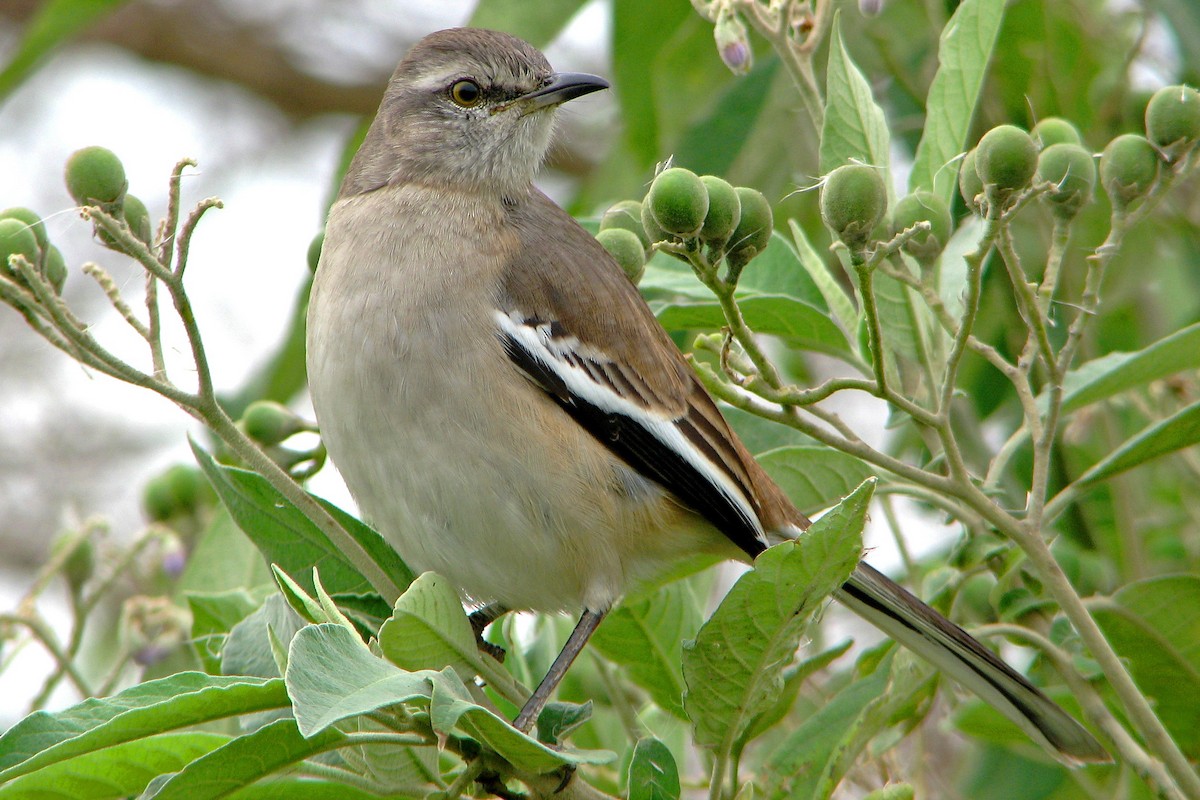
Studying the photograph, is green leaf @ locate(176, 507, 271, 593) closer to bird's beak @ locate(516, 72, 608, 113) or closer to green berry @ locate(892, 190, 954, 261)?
bird's beak @ locate(516, 72, 608, 113)

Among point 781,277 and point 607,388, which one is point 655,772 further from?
point 781,277

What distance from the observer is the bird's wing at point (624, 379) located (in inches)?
138

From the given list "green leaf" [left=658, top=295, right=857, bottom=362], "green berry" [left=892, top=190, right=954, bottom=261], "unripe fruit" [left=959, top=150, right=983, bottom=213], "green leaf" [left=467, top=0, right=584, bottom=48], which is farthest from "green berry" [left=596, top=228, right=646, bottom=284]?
"green leaf" [left=467, top=0, right=584, bottom=48]

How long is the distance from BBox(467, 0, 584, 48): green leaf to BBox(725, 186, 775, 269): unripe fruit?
2002 millimetres

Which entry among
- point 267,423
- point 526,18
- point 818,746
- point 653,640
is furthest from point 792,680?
point 526,18

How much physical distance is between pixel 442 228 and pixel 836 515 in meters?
1.85

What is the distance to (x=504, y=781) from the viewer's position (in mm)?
2590

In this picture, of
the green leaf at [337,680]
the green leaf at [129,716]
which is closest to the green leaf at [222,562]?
the green leaf at [129,716]

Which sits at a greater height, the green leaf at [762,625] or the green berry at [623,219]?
the green berry at [623,219]

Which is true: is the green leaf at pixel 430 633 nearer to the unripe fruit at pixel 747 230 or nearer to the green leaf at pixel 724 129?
the unripe fruit at pixel 747 230

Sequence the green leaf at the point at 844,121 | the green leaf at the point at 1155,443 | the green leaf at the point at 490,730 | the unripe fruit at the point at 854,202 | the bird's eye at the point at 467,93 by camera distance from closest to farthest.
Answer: the green leaf at the point at 490,730, the unripe fruit at the point at 854,202, the green leaf at the point at 1155,443, the green leaf at the point at 844,121, the bird's eye at the point at 467,93

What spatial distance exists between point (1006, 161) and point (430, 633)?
4.61 feet

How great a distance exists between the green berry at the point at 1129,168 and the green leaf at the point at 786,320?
0.72 meters

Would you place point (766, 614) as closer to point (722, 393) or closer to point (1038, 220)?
point (722, 393)
